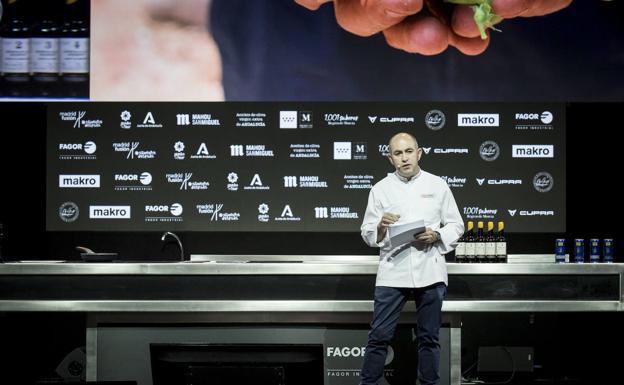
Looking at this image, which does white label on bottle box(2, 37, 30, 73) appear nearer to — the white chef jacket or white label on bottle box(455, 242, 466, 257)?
the white chef jacket

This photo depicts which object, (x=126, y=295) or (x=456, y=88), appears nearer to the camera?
(x=126, y=295)

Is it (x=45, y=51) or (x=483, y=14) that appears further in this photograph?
(x=45, y=51)

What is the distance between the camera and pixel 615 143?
16.9 feet

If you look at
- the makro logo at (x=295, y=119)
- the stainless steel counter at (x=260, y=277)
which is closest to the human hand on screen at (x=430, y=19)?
the makro logo at (x=295, y=119)

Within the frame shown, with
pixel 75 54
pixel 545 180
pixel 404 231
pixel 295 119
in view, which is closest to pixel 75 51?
pixel 75 54

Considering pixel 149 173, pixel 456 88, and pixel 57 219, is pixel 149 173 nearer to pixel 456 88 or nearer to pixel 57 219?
pixel 57 219

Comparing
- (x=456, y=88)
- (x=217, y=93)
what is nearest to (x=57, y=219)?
(x=217, y=93)

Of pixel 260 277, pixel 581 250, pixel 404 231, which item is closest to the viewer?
pixel 404 231

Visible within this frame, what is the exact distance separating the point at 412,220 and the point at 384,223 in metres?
0.21

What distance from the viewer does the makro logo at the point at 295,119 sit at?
16.7 ft

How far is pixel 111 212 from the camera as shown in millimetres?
5078

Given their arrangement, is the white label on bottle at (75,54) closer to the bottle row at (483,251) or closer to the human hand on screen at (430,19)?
the human hand on screen at (430,19)

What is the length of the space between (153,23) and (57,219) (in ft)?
4.95

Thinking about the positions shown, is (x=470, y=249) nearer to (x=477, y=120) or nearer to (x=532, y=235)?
(x=532, y=235)
